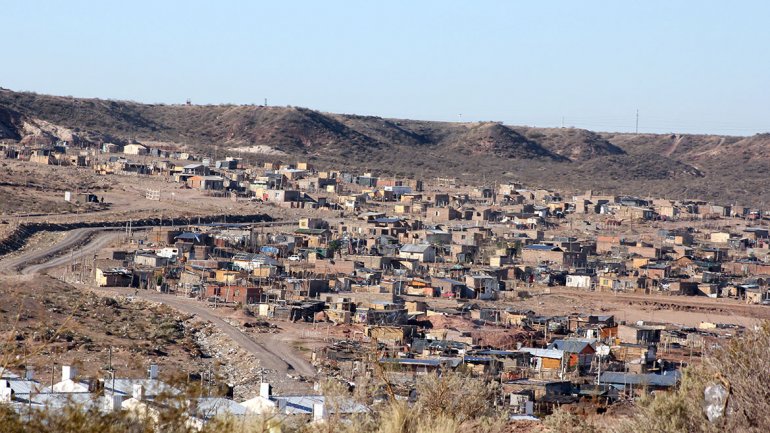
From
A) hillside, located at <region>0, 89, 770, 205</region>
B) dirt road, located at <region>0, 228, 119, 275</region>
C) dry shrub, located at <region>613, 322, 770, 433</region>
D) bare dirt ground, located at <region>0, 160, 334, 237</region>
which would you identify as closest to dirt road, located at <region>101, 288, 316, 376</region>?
dirt road, located at <region>0, 228, 119, 275</region>

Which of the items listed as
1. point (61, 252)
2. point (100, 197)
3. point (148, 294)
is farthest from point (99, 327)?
point (100, 197)

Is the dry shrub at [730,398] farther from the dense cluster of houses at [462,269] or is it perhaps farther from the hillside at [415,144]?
the hillside at [415,144]

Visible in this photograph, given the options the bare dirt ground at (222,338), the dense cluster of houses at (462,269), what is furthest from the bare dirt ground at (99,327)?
the dense cluster of houses at (462,269)

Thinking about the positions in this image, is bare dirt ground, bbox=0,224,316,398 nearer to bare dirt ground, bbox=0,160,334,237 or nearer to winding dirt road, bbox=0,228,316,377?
winding dirt road, bbox=0,228,316,377

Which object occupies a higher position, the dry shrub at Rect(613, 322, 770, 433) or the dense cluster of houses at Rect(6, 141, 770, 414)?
the dry shrub at Rect(613, 322, 770, 433)

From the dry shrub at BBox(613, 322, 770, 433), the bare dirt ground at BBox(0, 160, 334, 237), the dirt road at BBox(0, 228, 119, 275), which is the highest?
the dry shrub at BBox(613, 322, 770, 433)

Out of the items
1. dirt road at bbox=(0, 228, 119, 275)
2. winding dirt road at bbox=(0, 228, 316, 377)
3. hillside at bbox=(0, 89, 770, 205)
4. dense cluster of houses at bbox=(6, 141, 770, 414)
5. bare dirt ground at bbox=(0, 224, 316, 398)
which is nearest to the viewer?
bare dirt ground at bbox=(0, 224, 316, 398)

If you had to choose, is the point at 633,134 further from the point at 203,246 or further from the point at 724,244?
the point at 203,246

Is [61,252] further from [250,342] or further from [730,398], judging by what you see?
[730,398]

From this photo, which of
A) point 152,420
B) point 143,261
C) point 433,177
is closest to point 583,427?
point 152,420
